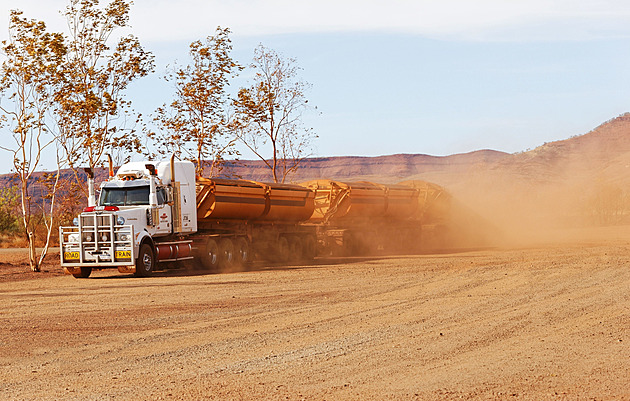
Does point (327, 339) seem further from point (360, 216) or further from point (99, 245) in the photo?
point (360, 216)

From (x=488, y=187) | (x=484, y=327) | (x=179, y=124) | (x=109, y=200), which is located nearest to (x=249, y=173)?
(x=488, y=187)

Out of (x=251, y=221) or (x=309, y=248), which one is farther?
(x=309, y=248)

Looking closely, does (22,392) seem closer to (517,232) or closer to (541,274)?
(541,274)

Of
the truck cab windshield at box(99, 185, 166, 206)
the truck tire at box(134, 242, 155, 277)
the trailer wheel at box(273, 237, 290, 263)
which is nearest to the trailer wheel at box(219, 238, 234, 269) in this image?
the trailer wheel at box(273, 237, 290, 263)

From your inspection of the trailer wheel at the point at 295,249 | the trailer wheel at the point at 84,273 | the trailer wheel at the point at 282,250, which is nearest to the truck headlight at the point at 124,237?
the trailer wheel at the point at 84,273

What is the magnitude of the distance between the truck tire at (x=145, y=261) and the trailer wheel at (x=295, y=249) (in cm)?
892

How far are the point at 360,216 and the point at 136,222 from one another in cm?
1434

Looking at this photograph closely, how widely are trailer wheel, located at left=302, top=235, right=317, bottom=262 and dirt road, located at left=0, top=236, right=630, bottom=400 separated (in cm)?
1246

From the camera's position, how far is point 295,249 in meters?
35.1

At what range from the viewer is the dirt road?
9445mm

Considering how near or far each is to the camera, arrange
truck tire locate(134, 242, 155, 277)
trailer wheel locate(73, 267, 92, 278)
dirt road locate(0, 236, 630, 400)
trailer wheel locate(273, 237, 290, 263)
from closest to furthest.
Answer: dirt road locate(0, 236, 630, 400), truck tire locate(134, 242, 155, 277), trailer wheel locate(73, 267, 92, 278), trailer wheel locate(273, 237, 290, 263)

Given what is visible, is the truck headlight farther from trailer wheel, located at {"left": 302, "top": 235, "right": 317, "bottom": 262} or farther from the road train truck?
trailer wheel, located at {"left": 302, "top": 235, "right": 317, "bottom": 262}

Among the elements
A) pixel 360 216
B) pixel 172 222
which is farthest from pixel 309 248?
pixel 172 222

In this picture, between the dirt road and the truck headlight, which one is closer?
the dirt road
